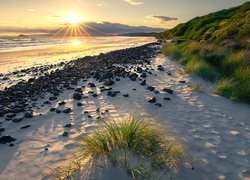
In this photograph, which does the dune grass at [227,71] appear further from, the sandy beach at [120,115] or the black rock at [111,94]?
the black rock at [111,94]

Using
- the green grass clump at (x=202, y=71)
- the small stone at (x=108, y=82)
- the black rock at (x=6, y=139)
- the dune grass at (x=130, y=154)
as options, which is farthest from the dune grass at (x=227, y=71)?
the black rock at (x=6, y=139)

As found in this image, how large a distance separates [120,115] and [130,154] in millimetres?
2506

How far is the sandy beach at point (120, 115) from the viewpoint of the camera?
4.27 m

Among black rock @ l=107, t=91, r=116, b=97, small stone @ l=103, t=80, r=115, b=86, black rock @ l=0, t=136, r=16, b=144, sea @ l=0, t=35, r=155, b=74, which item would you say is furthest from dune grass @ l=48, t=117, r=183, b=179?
sea @ l=0, t=35, r=155, b=74

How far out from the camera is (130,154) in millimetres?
3973

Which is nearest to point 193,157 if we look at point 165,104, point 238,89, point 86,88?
point 165,104

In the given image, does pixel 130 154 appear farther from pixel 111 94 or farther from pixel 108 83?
pixel 108 83

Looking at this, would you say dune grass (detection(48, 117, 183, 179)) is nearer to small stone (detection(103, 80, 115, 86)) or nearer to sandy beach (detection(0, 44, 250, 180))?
sandy beach (detection(0, 44, 250, 180))

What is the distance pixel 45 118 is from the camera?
663 centimetres

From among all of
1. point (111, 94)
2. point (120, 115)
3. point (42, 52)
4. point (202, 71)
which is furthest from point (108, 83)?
point (42, 52)

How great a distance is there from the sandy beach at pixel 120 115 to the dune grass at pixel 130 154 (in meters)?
0.26

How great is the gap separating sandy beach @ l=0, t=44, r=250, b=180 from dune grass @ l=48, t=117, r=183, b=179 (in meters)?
A: 0.26

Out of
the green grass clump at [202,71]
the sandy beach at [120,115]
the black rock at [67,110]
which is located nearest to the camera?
the sandy beach at [120,115]

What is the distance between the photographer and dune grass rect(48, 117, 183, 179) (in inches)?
147
